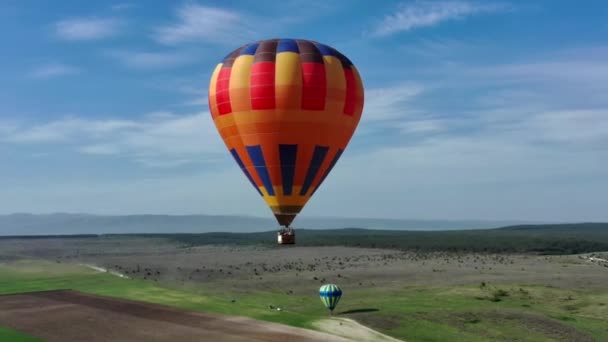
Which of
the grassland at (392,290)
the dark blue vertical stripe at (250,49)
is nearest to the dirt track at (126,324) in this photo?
the grassland at (392,290)

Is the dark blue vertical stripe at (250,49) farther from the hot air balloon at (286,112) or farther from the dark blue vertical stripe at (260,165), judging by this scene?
the dark blue vertical stripe at (260,165)

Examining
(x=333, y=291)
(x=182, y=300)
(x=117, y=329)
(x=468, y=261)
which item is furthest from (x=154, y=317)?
(x=468, y=261)

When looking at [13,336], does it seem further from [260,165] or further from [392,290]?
[392,290]

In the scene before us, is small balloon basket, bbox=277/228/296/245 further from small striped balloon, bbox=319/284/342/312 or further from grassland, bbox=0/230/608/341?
grassland, bbox=0/230/608/341

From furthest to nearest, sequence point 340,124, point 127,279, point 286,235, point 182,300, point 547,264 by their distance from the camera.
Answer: point 547,264, point 127,279, point 182,300, point 340,124, point 286,235

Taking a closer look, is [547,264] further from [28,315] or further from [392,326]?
[28,315]

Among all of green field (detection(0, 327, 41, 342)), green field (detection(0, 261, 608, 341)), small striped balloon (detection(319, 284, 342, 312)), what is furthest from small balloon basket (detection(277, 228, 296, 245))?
green field (detection(0, 327, 41, 342))

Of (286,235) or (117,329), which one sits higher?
(286,235)
